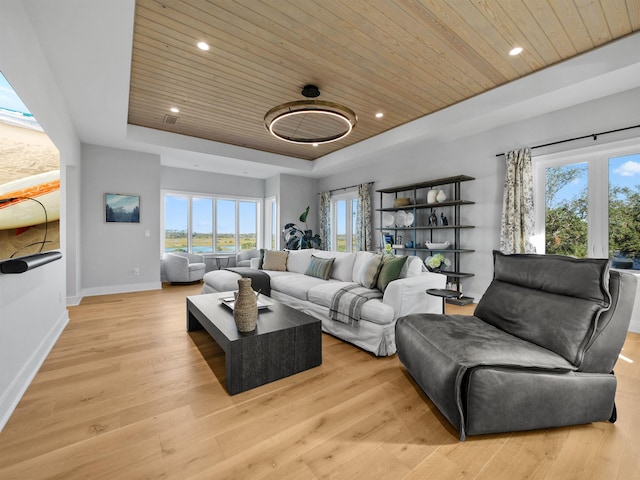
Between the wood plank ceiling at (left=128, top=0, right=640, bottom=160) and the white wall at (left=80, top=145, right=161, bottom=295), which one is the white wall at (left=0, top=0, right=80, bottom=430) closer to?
the wood plank ceiling at (left=128, top=0, right=640, bottom=160)

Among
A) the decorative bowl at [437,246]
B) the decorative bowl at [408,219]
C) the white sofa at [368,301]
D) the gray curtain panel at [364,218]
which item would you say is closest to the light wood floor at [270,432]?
the white sofa at [368,301]

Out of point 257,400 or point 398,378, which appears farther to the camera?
point 398,378

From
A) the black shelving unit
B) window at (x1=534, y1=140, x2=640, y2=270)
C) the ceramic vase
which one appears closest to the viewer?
the ceramic vase

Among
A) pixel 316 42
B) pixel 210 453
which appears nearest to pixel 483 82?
pixel 316 42

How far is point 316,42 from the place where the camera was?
2760 millimetres

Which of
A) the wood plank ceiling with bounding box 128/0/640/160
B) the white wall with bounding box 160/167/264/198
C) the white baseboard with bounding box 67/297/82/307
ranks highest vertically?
the wood plank ceiling with bounding box 128/0/640/160

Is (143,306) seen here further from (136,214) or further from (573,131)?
(573,131)

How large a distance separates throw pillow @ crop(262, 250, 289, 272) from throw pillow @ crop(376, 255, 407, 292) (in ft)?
6.97

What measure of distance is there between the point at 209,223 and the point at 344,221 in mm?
3379

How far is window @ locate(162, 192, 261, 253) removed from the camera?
7.02m

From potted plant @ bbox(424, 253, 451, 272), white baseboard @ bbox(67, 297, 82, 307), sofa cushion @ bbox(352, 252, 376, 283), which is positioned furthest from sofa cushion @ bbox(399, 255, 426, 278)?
white baseboard @ bbox(67, 297, 82, 307)

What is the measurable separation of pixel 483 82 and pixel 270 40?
2.52m

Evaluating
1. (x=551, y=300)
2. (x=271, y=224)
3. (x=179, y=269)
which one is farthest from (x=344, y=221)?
(x=551, y=300)

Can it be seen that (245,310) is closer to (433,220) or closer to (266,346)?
(266,346)
